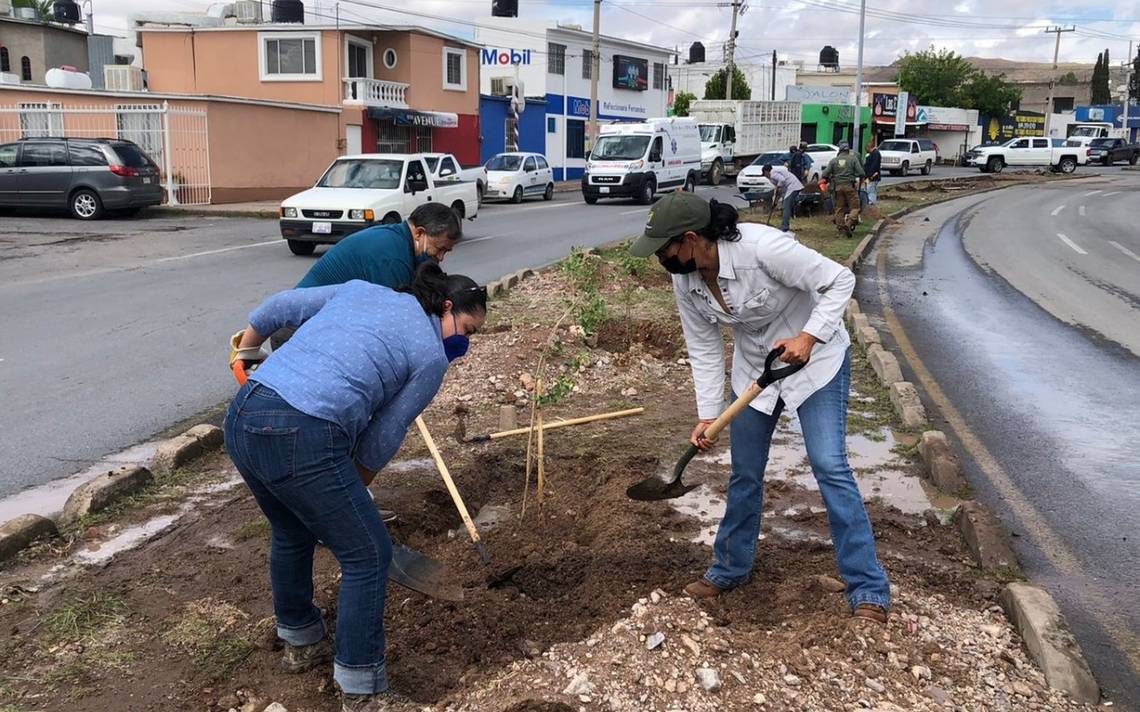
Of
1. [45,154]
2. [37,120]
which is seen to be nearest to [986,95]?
[37,120]

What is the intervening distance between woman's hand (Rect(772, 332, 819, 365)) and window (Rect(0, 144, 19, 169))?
73.6 feet

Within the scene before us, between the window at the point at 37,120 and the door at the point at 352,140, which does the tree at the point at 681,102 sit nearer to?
the door at the point at 352,140

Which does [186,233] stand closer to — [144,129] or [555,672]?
[144,129]

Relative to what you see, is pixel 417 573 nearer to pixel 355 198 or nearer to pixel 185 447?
pixel 185 447

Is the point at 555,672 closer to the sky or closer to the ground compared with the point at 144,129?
closer to the ground

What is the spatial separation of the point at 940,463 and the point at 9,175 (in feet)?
71.3

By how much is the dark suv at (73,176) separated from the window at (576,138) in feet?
88.7

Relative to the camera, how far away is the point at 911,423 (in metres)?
6.53

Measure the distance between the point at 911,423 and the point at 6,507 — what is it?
5.40m

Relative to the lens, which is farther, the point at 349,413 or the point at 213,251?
the point at 213,251

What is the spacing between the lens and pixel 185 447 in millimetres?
5781

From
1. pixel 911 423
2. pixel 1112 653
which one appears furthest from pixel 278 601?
pixel 911 423

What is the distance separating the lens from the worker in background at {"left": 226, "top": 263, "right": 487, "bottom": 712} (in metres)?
2.91

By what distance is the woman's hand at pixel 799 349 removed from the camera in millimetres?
3570
